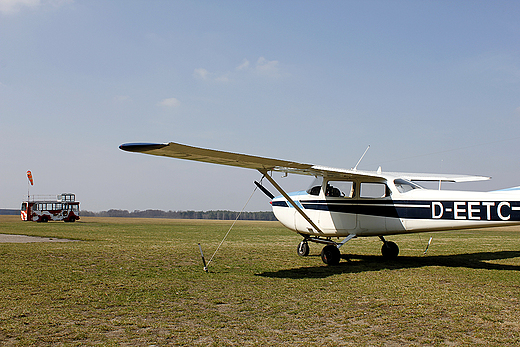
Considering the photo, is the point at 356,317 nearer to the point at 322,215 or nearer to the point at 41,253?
the point at 322,215

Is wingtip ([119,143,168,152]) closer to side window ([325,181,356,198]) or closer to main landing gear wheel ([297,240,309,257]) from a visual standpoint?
side window ([325,181,356,198])

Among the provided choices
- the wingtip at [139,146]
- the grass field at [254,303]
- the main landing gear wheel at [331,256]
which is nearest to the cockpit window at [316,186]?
the main landing gear wheel at [331,256]

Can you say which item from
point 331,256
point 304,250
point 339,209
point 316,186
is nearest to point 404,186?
point 339,209

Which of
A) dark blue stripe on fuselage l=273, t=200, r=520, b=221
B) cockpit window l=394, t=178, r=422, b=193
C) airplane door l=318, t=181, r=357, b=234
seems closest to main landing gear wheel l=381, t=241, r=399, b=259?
airplane door l=318, t=181, r=357, b=234

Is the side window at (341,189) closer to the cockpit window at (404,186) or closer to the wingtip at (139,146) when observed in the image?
the cockpit window at (404,186)

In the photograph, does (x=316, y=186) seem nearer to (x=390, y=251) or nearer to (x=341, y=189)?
(x=341, y=189)

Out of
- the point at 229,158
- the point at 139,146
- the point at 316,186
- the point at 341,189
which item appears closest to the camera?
the point at 139,146

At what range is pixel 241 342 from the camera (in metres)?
3.82

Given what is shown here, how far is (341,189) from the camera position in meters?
10.5

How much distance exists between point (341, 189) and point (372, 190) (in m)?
0.84

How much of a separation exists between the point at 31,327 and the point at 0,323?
0.42 m

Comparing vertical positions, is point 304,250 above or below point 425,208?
below

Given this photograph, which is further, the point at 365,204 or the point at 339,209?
the point at 339,209

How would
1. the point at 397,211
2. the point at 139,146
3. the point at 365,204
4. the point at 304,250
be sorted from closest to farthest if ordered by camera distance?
the point at 139,146 < the point at 397,211 < the point at 365,204 < the point at 304,250
